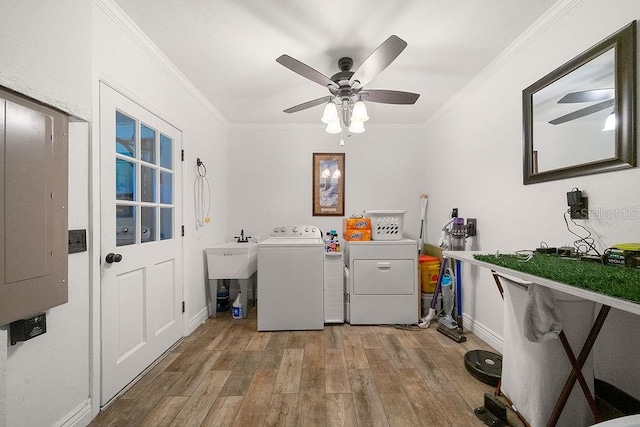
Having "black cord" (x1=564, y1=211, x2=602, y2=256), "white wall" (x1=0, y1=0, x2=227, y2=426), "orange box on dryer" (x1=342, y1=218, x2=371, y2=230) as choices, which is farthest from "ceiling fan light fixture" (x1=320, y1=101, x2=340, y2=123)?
"black cord" (x1=564, y1=211, x2=602, y2=256)

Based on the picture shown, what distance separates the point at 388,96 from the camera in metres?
2.10

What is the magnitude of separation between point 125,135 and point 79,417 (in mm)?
1605

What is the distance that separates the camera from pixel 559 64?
1606mm

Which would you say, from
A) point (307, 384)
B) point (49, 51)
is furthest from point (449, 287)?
point (49, 51)

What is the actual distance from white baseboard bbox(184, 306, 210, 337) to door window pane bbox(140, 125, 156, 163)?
1.55 metres

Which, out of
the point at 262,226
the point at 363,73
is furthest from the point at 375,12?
the point at 262,226

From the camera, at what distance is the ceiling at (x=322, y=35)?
1.57 m

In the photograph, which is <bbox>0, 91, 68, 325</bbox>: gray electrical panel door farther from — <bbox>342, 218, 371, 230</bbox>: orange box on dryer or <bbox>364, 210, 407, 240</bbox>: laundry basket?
<bbox>364, 210, 407, 240</bbox>: laundry basket

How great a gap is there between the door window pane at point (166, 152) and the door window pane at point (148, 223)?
42cm

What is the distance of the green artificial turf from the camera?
2.56ft

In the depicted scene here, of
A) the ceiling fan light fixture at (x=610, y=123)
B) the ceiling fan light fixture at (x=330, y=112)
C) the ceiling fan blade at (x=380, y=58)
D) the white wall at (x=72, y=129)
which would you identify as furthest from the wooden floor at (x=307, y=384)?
the ceiling fan blade at (x=380, y=58)

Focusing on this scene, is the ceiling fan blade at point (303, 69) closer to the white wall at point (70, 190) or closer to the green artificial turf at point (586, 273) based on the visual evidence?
the white wall at point (70, 190)

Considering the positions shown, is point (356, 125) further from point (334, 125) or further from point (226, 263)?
point (226, 263)

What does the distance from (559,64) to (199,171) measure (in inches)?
117
